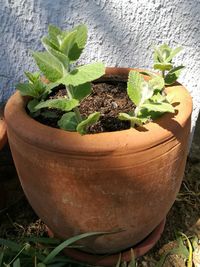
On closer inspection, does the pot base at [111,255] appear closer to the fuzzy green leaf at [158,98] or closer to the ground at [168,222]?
the ground at [168,222]

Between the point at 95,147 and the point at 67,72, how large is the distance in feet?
0.67

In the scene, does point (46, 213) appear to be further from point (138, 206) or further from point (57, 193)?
point (138, 206)

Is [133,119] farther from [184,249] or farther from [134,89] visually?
[184,249]

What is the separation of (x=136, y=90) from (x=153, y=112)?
72 millimetres

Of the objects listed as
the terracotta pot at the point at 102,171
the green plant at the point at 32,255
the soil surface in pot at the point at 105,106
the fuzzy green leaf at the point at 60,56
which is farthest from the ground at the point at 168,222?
the fuzzy green leaf at the point at 60,56

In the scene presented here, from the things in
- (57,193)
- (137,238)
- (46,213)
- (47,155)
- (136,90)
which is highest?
(136,90)

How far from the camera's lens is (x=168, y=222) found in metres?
1.53

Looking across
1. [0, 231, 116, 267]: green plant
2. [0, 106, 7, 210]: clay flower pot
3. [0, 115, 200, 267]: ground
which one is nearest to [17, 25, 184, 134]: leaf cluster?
[0, 106, 7, 210]: clay flower pot

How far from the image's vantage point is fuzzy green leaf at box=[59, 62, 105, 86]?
1.00 m

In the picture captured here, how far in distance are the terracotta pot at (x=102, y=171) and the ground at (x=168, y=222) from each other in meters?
0.24

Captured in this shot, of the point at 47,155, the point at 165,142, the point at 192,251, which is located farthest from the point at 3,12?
the point at 192,251

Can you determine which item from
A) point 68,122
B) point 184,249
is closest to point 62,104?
point 68,122

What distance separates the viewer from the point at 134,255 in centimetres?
133

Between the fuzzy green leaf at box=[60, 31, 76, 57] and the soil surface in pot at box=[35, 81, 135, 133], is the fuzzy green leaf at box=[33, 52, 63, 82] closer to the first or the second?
the fuzzy green leaf at box=[60, 31, 76, 57]
